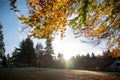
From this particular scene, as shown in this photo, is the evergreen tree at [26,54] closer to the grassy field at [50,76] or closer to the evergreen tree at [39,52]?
the evergreen tree at [39,52]

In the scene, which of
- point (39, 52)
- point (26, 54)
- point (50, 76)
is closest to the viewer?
point (50, 76)

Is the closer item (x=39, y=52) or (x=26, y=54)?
(x=26, y=54)

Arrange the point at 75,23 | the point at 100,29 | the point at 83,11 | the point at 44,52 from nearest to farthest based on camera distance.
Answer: the point at 83,11
the point at 75,23
the point at 100,29
the point at 44,52

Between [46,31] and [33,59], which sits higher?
[33,59]

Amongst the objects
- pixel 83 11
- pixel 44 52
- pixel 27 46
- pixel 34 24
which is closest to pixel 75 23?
pixel 83 11

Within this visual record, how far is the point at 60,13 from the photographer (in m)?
7.33

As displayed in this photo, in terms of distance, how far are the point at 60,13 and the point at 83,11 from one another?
1108 millimetres

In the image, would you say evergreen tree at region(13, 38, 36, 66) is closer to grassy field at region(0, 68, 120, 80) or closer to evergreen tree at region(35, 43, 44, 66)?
evergreen tree at region(35, 43, 44, 66)

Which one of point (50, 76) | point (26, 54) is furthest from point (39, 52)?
point (50, 76)

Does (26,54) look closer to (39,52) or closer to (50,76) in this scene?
(39,52)

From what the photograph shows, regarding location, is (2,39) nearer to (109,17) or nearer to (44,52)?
(44,52)

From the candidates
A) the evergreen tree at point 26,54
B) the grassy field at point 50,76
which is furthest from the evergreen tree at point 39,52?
the grassy field at point 50,76

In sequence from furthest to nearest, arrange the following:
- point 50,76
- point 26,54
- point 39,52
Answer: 1. point 39,52
2. point 26,54
3. point 50,76

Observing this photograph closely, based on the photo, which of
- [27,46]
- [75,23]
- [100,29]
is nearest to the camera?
[75,23]
